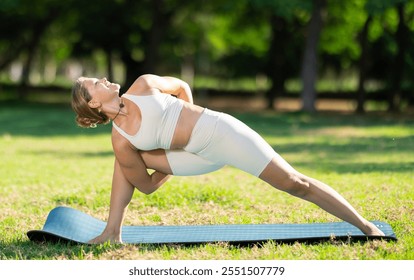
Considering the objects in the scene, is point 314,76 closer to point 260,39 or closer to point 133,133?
point 260,39

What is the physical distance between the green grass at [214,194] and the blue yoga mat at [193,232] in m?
0.11

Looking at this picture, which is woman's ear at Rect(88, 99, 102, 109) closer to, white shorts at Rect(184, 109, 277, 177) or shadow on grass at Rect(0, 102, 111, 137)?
white shorts at Rect(184, 109, 277, 177)

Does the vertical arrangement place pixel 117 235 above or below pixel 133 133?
below

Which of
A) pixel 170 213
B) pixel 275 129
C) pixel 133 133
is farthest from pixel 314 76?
pixel 133 133

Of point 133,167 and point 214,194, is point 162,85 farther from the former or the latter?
point 214,194

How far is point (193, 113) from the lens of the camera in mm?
5559

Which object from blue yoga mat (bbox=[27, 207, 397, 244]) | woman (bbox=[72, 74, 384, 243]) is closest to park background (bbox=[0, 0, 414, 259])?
blue yoga mat (bbox=[27, 207, 397, 244])

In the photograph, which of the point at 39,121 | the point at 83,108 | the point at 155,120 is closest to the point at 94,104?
the point at 83,108

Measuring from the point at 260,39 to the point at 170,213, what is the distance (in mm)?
32446

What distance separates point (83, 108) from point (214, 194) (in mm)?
2736

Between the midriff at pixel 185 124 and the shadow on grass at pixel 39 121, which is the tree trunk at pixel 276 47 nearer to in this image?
the shadow on grass at pixel 39 121

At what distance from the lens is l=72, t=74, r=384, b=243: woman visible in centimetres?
548
